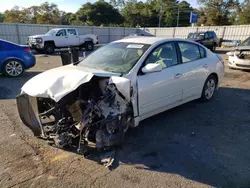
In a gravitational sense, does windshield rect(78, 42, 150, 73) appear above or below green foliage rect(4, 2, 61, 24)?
below

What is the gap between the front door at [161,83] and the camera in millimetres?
3617

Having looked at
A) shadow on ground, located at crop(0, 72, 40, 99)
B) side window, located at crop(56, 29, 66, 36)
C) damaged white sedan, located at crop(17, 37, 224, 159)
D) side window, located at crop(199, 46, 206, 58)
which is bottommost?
shadow on ground, located at crop(0, 72, 40, 99)

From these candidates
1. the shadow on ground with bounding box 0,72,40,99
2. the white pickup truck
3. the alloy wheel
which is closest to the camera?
the alloy wheel

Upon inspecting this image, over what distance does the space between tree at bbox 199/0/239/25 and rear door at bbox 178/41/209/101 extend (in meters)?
47.5

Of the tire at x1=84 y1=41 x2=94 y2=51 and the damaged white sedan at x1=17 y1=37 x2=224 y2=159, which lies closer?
the damaged white sedan at x1=17 y1=37 x2=224 y2=159

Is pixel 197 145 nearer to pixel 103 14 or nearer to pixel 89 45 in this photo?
pixel 89 45

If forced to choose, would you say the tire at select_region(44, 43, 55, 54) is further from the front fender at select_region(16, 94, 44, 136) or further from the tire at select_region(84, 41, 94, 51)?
the front fender at select_region(16, 94, 44, 136)

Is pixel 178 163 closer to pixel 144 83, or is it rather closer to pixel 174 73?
pixel 144 83

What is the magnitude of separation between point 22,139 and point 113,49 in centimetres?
242

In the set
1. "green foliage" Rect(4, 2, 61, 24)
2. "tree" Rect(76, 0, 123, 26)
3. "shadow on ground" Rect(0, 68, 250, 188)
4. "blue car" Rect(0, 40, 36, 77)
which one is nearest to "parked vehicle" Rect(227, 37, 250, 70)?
"shadow on ground" Rect(0, 68, 250, 188)

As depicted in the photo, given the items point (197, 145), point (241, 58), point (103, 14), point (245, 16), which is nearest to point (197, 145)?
point (197, 145)

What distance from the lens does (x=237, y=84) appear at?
24.9 ft

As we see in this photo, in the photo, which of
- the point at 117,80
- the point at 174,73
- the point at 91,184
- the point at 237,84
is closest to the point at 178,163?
the point at 91,184

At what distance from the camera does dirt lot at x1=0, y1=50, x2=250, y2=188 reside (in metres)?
2.69
